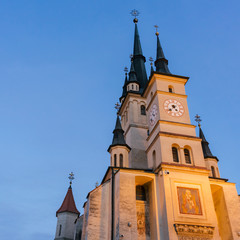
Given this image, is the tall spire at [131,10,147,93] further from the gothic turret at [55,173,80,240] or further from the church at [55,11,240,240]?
the gothic turret at [55,173,80,240]

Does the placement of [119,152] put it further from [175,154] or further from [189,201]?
[189,201]

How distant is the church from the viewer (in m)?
22.0

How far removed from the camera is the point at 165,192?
22859 mm

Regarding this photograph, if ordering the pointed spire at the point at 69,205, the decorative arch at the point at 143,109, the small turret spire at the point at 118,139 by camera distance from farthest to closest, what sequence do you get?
the pointed spire at the point at 69,205 → the decorative arch at the point at 143,109 → the small turret spire at the point at 118,139

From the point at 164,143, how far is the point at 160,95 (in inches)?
217

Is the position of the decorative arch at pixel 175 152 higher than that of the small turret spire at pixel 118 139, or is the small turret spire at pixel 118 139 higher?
the small turret spire at pixel 118 139

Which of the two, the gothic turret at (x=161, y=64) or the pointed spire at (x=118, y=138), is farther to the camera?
the gothic turret at (x=161, y=64)

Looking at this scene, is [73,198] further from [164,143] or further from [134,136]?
[164,143]

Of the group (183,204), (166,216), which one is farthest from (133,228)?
(183,204)

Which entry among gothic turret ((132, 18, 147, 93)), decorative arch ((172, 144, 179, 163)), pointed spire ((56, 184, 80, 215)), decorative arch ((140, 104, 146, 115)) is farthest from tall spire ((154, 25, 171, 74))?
pointed spire ((56, 184, 80, 215))

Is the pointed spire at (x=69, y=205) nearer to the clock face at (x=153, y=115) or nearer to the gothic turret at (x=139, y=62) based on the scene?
the clock face at (x=153, y=115)

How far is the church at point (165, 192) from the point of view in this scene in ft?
72.2

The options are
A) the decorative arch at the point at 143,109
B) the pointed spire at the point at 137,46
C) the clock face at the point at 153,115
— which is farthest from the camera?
the pointed spire at the point at 137,46

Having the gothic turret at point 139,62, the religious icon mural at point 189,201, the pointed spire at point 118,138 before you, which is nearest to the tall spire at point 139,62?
the gothic turret at point 139,62
